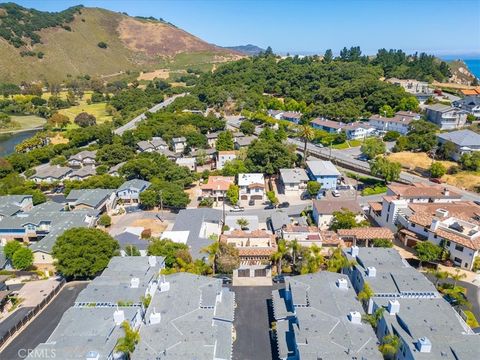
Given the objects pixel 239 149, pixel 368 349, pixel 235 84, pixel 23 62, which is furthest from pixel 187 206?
pixel 23 62

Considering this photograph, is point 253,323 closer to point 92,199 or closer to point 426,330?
point 426,330

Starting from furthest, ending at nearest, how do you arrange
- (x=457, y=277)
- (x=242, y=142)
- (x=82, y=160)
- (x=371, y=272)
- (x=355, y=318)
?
1. (x=242, y=142)
2. (x=82, y=160)
3. (x=457, y=277)
4. (x=371, y=272)
5. (x=355, y=318)

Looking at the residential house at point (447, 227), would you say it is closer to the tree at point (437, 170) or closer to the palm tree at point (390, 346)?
the tree at point (437, 170)

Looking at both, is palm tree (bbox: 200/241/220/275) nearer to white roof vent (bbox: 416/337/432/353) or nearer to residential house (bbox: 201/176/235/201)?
white roof vent (bbox: 416/337/432/353)

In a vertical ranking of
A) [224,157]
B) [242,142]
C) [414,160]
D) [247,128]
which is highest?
[247,128]

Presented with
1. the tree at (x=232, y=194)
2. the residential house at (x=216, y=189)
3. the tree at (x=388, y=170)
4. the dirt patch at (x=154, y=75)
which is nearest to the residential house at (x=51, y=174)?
the residential house at (x=216, y=189)

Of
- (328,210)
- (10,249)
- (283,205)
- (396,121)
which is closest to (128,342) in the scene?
(10,249)

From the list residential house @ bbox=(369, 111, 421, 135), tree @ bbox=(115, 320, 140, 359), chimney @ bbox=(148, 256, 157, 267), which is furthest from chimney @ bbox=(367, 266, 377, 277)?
residential house @ bbox=(369, 111, 421, 135)
